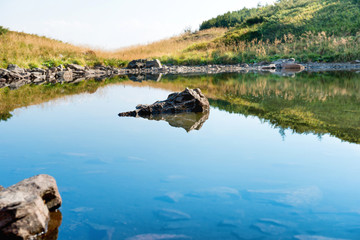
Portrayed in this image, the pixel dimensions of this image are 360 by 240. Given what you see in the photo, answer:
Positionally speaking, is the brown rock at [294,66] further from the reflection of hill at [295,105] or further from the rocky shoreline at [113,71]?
the reflection of hill at [295,105]

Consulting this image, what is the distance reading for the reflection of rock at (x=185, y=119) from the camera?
5.89 meters

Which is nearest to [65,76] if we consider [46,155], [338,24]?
[46,155]

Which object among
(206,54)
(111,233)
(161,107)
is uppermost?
(206,54)

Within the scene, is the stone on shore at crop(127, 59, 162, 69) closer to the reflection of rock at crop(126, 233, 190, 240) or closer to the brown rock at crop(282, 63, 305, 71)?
the brown rock at crop(282, 63, 305, 71)

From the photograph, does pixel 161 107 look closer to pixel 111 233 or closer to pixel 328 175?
pixel 328 175

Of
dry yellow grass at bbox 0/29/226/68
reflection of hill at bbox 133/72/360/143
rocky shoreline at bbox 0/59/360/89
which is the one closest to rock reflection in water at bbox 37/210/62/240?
reflection of hill at bbox 133/72/360/143

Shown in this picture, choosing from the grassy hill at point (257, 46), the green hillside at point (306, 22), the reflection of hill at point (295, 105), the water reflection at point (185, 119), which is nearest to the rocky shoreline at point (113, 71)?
the grassy hill at point (257, 46)

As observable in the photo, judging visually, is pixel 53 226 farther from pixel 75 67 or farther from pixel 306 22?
pixel 306 22

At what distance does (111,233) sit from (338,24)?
30.4 meters

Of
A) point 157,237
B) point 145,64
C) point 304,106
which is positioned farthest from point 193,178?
point 145,64

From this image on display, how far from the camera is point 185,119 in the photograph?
650 cm

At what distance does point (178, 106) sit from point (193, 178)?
151 inches

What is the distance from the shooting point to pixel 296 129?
536 centimetres

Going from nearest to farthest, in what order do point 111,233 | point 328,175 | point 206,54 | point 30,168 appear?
point 111,233, point 328,175, point 30,168, point 206,54
